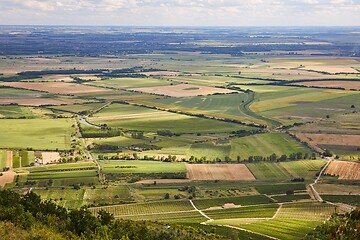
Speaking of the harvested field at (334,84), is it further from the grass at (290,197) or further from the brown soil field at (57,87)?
the grass at (290,197)

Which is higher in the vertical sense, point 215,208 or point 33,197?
point 33,197

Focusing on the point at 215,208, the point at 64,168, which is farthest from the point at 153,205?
the point at 64,168

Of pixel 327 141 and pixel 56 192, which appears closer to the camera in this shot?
pixel 56 192

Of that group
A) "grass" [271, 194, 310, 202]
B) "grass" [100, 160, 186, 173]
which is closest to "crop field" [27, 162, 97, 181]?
"grass" [100, 160, 186, 173]

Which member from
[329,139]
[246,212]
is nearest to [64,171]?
[246,212]

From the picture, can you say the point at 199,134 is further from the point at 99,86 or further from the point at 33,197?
the point at 99,86

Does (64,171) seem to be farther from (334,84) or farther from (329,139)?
(334,84)
